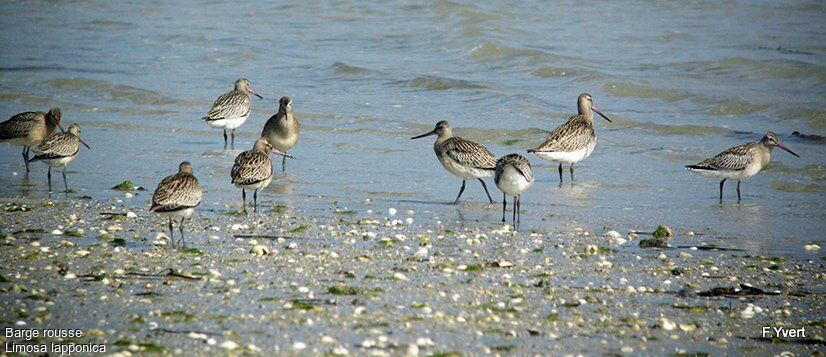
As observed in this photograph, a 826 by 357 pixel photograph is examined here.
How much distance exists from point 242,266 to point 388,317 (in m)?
1.70

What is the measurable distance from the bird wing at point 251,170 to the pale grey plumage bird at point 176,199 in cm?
155

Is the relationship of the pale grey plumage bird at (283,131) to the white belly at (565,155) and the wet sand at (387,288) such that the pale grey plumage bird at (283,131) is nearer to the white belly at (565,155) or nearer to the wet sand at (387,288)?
the white belly at (565,155)

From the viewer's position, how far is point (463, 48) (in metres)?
24.2

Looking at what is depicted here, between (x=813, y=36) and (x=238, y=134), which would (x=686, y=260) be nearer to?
(x=238, y=134)

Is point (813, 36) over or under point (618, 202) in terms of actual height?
over

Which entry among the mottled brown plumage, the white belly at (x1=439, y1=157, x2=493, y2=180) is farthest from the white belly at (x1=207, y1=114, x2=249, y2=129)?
the mottled brown plumage

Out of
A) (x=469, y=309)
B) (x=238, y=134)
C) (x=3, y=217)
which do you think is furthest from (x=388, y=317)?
(x=238, y=134)

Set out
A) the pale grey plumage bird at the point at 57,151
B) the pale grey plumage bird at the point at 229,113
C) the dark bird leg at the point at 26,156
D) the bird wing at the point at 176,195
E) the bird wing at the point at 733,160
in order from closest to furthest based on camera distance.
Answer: the bird wing at the point at 176,195 < the pale grey plumage bird at the point at 57,151 < the bird wing at the point at 733,160 < the dark bird leg at the point at 26,156 < the pale grey plumage bird at the point at 229,113

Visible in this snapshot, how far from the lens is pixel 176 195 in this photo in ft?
27.5

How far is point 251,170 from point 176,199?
2.17 m

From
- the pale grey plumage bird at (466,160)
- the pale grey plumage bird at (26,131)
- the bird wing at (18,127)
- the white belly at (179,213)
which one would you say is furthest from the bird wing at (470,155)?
the bird wing at (18,127)

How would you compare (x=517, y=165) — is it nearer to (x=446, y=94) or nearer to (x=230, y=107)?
(x=230, y=107)

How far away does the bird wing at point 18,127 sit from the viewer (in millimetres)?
12766

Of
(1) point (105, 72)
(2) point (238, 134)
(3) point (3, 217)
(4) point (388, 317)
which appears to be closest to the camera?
(4) point (388, 317)
